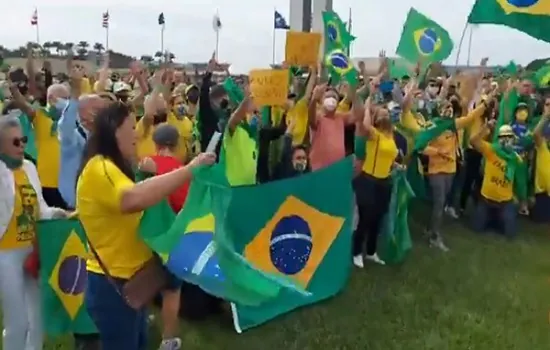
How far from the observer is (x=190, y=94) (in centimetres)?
966

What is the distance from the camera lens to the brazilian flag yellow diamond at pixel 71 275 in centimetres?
505

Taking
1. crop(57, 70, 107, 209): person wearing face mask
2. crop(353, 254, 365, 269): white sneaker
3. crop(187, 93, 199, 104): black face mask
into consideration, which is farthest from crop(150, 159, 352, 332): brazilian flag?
crop(187, 93, 199, 104): black face mask

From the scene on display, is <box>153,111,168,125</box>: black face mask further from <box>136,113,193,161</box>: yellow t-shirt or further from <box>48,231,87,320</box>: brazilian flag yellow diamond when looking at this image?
<box>48,231,87,320</box>: brazilian flag yellow diamond

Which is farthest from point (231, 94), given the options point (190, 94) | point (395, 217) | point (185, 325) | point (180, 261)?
point (180, 261)

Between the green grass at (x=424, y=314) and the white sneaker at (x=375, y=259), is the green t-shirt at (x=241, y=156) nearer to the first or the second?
the green grass at (x=424, y=314)

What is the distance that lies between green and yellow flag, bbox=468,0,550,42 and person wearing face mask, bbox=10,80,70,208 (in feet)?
12.9

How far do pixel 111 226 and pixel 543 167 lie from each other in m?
8.99

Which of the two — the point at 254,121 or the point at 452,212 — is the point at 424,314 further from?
the point at 452,212

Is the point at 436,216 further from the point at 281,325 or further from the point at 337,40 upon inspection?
the point at 281,325

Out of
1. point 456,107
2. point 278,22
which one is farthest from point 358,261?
point 278,22

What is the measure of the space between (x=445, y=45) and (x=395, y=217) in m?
3.12

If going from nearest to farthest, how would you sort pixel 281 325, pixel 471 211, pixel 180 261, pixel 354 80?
pixel 180 261 < pixel 281 325 < pixel 354 80 < pixel 471 211

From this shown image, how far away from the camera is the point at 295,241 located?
6.27 meters

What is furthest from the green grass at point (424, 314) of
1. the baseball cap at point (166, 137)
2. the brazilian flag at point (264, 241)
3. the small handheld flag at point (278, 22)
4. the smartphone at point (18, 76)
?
the small handheld flag at point (278, 22)
